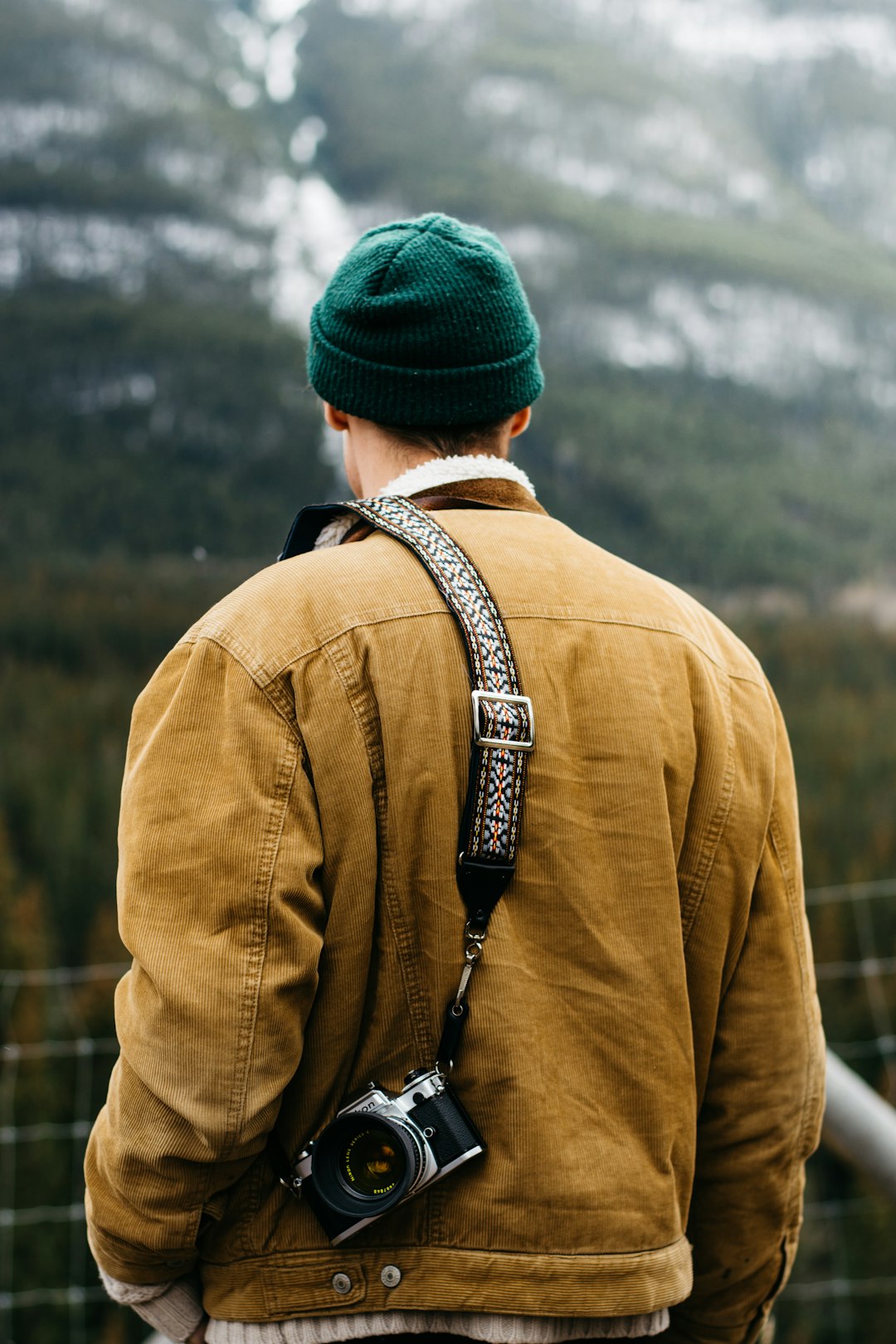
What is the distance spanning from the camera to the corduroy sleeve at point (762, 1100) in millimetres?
1070

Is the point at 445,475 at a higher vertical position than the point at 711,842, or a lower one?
higher

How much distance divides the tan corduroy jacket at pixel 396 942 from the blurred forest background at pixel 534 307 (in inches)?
88.4

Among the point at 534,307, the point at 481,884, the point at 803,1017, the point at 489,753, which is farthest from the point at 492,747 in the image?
the point at 534,307

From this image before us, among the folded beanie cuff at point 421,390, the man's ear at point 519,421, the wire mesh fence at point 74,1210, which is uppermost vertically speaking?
the folded beanie cuff at point 421,390

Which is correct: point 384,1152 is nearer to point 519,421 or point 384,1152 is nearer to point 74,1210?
point 519,421

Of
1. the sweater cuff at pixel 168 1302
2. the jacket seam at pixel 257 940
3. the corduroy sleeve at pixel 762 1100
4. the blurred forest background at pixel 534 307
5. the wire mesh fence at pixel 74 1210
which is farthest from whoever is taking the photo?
the blurred forest background at pixel 534 307

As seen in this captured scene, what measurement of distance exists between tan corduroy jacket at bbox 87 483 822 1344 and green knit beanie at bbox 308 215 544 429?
0.12 meters

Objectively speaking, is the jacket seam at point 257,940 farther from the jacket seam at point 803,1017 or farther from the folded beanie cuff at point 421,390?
the jacket seam at point 803,1017

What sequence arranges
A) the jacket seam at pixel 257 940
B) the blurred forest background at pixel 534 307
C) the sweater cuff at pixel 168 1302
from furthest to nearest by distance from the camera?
the blurred forest background at pixel 534 307 → the sweater cuff at pixel 168 1302 → the jacket seam at pixel 257 940

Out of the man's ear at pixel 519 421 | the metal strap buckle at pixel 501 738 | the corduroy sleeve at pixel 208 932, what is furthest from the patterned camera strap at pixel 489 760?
the man's ear at pixel 519 421

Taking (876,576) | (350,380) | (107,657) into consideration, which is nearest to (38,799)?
(107,657)

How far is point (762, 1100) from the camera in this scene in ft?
3.55

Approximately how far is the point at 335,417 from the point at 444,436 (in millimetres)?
130

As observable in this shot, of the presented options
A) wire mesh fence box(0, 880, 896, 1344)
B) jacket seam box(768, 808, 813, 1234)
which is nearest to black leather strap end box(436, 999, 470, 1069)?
jacket seam box(768, 808, 813, 1234)
